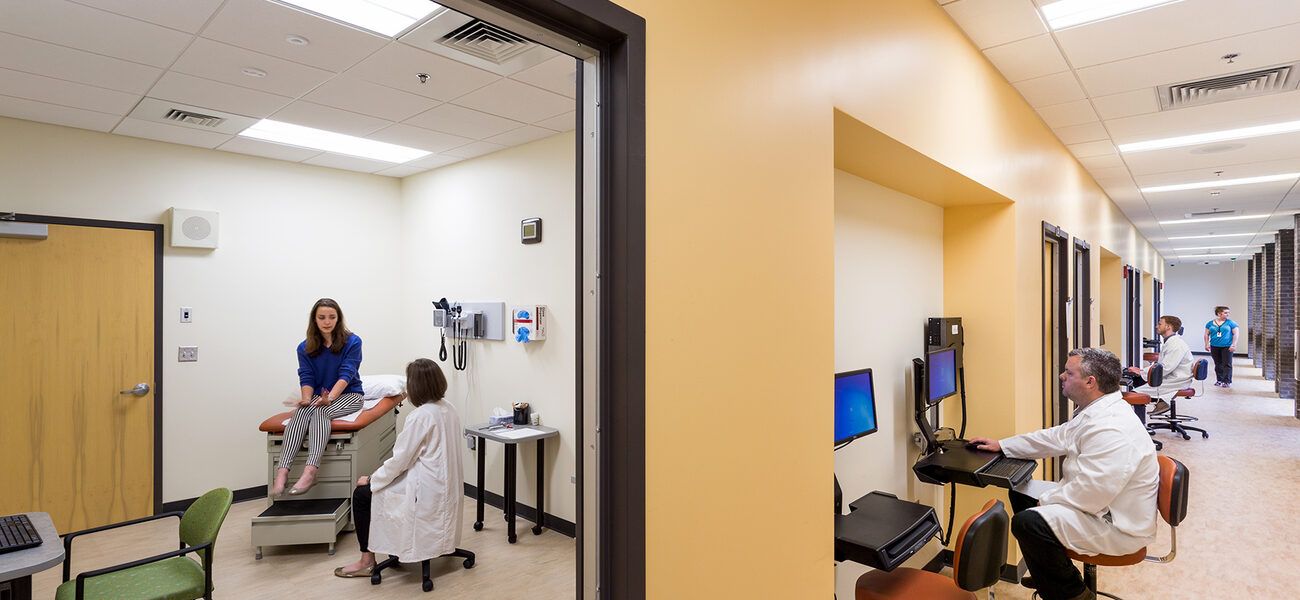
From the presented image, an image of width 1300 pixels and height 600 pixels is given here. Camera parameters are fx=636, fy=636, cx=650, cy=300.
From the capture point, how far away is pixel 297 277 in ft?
16.5

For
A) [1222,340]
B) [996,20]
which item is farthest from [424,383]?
[1222,340]

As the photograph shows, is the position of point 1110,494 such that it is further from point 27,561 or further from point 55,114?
point 55,114

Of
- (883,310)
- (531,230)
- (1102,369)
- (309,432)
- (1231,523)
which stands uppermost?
(531,230)

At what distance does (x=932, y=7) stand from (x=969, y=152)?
2.47ft

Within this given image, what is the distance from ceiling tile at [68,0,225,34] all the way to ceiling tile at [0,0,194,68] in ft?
0.19

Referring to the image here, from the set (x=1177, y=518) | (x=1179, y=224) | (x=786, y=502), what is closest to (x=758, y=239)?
(x=786, y=502)

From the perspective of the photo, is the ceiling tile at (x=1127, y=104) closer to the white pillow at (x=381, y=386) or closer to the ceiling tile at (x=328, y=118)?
the ceiling tile at (x=328, y=118)

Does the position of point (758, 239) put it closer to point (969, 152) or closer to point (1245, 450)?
point (969, 152)

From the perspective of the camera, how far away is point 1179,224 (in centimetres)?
1003

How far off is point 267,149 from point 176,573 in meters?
3.05

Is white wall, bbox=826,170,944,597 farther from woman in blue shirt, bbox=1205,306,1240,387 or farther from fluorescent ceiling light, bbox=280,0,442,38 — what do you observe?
woman in blue shirt, bbox=1205,306,1240,387

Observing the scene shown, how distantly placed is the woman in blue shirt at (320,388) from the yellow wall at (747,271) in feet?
10.6

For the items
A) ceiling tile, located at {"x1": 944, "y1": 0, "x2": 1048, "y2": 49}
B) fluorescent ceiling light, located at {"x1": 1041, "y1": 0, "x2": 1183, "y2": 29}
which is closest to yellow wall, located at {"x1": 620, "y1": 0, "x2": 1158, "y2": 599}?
ceiling tile, located at {"x1": 944, "y1": 0, "x2": 1048, "y2": 49}

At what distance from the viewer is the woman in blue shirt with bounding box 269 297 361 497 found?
12.9 ft
